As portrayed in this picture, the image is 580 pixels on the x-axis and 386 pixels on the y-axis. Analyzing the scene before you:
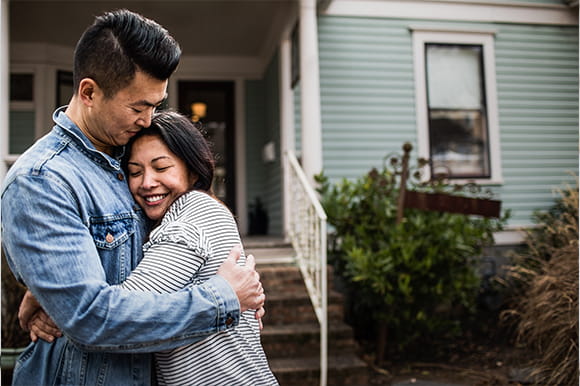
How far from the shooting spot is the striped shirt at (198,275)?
53.2 inches

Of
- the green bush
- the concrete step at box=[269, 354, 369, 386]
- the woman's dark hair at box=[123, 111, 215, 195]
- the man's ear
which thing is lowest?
the concrete step at box=[269, 354, 369, 386]

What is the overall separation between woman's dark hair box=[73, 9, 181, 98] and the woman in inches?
9.0

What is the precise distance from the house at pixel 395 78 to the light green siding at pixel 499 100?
16 millimetres

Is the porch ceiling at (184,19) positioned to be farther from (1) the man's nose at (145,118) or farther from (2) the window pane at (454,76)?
(1) the man's nose at (145,118)

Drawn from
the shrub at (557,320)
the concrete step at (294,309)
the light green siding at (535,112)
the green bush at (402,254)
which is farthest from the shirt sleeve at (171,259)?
the light green siding at (535,112)

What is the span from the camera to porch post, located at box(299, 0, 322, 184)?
5853mm

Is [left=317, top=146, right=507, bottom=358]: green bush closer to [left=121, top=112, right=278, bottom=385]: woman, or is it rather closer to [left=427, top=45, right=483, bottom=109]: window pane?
[left=427, top=45, right=483, bottom=109]: window pane

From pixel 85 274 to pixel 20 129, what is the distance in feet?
24.9

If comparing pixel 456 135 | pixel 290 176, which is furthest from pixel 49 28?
pixel 456 135

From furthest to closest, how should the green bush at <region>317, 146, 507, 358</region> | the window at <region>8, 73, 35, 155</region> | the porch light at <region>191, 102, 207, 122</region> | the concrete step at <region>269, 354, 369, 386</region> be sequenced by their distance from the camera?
the porch light at <region>191, 102, 207, 122</region> → the window at <region>8, 73, 35, 155</region> → the green bush at <region>317, 146, 507, 358</region> → the concrete step at <region>269, 354, 369, 386</region>

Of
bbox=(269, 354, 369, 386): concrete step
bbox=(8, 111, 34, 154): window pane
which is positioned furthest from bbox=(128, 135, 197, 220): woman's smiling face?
bbox=(8, 111, 34, 154): window pane

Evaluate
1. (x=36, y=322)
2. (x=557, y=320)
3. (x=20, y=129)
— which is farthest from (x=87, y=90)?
(x=20, y=129)

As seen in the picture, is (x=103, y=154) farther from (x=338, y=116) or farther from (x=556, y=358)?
(x=338, y=116)

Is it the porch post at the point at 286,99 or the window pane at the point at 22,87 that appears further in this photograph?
the window pane at the point at 22,87
